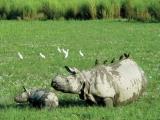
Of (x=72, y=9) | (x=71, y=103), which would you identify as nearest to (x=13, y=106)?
(x=71, y=103)

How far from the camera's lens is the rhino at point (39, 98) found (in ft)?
29.0

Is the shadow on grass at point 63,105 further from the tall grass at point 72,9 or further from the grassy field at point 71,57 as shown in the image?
the tall grass at point 72,9

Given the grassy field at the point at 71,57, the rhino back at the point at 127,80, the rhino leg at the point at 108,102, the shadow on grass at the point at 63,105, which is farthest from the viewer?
the shadow on grass at the point at 63,105

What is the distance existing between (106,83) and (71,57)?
7664 millimetres

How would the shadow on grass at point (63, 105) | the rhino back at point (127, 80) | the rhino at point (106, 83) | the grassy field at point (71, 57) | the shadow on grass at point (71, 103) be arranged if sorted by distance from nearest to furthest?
the rhino at point (106, 83) → the grassy field at point (71, 57) → the rhino back at point (127, 80) → the shadow on grass at point (63, 105) → the shadow on grass at point (71, 103)

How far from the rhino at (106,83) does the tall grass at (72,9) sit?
24.3 m

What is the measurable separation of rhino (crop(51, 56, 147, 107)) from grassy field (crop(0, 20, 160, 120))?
6.0 inches

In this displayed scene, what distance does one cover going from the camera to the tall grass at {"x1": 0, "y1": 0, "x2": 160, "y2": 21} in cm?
3418

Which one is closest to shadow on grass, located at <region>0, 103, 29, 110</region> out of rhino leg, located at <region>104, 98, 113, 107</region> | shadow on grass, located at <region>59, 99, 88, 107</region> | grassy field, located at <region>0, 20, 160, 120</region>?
grassy field, located at <region>0, 20, 160, 120</region>

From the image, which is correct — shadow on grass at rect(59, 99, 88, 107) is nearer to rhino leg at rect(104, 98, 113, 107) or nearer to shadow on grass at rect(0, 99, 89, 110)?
shadow on grass at rect(0, 99, 89, 110)

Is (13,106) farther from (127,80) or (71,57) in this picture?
(71,57)

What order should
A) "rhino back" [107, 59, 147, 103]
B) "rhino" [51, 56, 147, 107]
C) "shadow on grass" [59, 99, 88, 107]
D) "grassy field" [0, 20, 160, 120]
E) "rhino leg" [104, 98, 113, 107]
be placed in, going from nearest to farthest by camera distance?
"rhino" [51, 56, 147, 107], "grassy field" [0, 20, 160, 120], "rhino leg" [104, 98, 113, 107], "rhino back" [107, 59, 147, 103], "shadow on grass" [59, 99, 88, 107]

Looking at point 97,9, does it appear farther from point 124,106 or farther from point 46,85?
point 124,106

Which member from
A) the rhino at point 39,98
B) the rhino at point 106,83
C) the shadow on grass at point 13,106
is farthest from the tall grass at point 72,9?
the rhino at point 39,98
